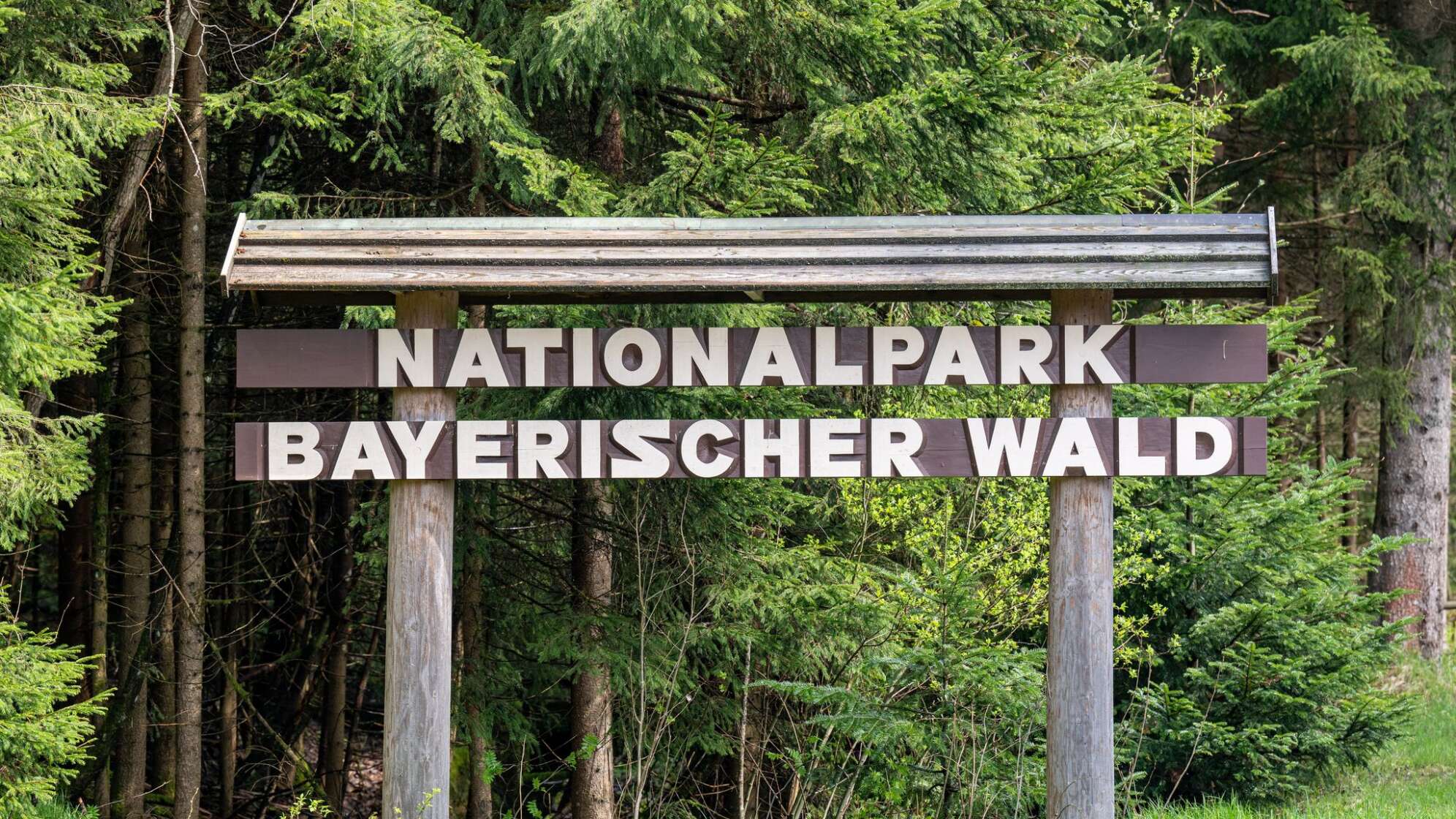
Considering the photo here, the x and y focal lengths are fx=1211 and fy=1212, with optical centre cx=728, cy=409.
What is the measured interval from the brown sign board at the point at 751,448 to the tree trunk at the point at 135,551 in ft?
11.7

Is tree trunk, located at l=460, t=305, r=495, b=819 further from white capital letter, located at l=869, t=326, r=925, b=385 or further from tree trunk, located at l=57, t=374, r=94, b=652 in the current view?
tree trunk, located at l=57, t=374, r=94, b=652

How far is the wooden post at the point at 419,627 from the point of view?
201 inches

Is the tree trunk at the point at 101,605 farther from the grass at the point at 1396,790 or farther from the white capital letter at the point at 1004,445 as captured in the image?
the grass at the point at 1396,790

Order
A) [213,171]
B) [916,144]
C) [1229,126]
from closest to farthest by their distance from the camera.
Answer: [916,144], [213,171], [1229,126]

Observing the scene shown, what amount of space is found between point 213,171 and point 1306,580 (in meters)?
8.54

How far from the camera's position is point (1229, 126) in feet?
46.1

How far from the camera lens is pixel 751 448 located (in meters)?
5.09

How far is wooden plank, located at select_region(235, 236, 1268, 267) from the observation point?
498 cm

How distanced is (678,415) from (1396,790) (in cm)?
472

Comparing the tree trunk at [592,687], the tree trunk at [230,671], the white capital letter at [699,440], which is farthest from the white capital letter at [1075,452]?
the tree trunk at [230,671]

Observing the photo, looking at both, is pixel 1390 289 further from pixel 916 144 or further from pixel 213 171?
pixel 213 171

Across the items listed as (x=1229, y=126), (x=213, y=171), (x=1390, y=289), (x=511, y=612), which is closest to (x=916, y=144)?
(x=511, y=612)

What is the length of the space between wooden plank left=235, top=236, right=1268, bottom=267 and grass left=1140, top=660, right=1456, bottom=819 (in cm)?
298

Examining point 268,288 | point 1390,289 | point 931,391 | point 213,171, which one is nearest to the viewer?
point 268,288
